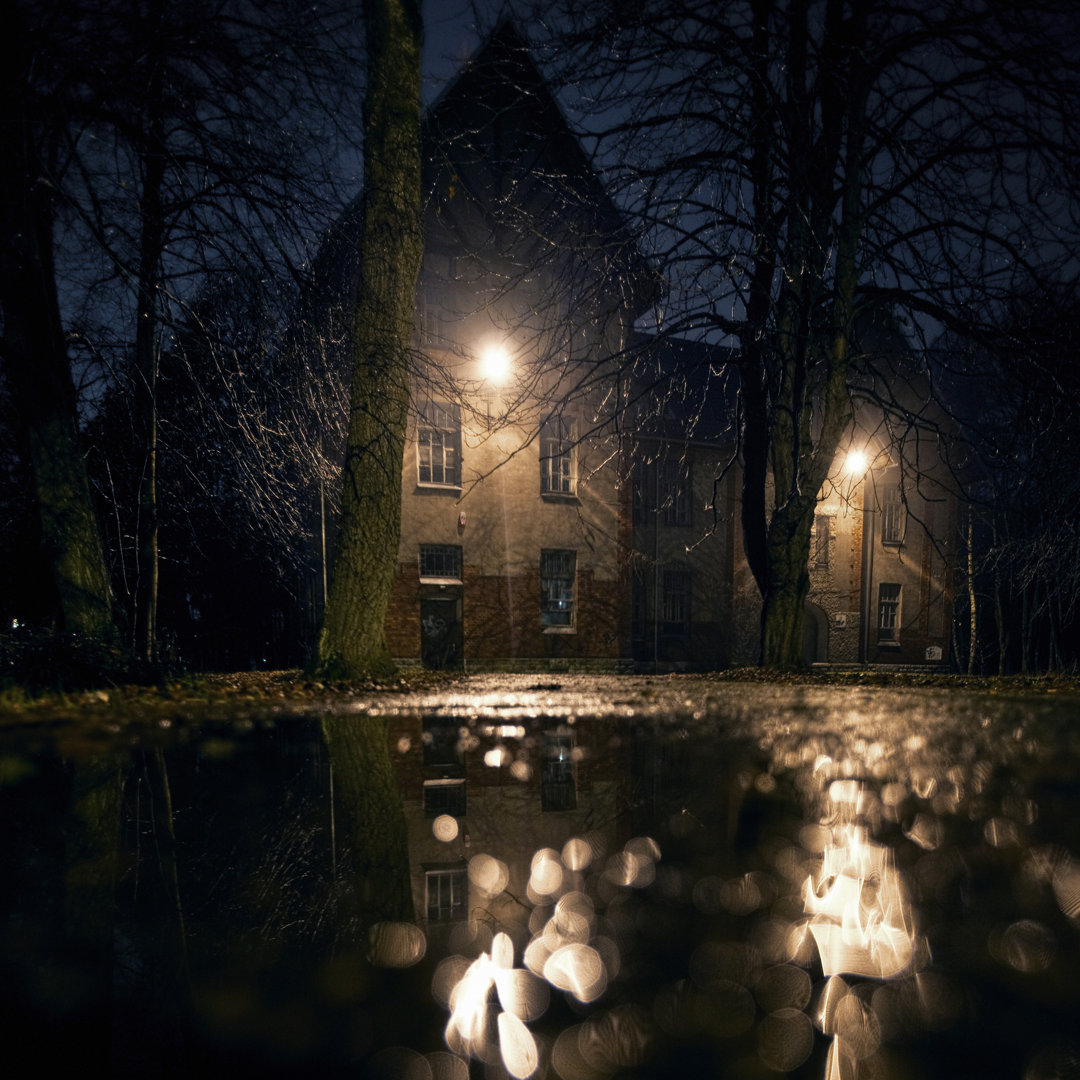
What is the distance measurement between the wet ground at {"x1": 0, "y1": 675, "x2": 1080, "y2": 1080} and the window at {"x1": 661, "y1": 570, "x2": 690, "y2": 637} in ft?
70.6

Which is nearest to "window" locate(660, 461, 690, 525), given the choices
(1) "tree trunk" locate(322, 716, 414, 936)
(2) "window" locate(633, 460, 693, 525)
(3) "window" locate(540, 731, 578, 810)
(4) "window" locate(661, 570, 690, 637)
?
(2) "window" locate(633, 460, 693, 525)

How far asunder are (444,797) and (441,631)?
1816cm

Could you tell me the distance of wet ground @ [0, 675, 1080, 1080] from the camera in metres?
0.73

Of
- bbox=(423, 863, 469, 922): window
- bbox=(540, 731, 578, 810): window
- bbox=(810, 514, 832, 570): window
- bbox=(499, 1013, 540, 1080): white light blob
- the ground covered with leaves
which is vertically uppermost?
bbox=(810, 514, 832, 570): window

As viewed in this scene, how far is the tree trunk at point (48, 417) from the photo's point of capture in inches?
231

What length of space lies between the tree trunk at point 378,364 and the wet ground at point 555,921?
15.2 feet

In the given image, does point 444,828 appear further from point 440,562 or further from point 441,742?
point 440,562

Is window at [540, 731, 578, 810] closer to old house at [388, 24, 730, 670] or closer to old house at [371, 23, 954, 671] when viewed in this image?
old house at [371, 23, 954, 671]

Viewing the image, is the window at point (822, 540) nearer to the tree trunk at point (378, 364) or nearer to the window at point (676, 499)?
the window at point (676, 499)

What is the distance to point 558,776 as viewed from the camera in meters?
2.05

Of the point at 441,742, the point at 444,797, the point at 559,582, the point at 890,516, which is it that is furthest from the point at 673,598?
the point at 444,797

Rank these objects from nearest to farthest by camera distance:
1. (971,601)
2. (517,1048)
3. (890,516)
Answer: (517,1048)
(971,601)
(890,516)

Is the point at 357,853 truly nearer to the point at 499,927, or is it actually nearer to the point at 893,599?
the point at 499,927

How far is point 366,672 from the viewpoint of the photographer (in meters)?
6.75
